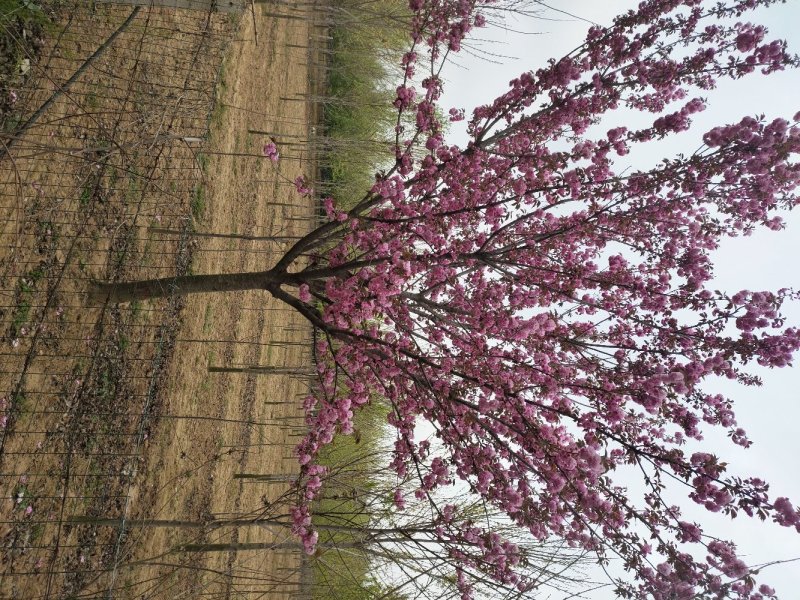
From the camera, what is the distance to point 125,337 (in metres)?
5.84

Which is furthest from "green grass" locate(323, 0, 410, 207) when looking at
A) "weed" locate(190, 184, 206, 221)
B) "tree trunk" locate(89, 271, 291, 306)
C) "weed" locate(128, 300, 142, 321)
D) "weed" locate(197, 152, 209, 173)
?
"tree trunk" locate(89, 271, 291, 306)

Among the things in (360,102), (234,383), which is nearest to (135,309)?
(234,383)

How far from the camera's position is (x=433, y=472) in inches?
201

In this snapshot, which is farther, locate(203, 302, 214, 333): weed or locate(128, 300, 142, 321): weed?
locate(203, 302, 214, 333): weed

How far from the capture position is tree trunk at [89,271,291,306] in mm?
5211

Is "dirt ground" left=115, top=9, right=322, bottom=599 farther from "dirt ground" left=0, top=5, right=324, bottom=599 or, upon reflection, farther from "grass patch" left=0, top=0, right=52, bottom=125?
"grass patch" left=0, top=0, right=52, bottom=125

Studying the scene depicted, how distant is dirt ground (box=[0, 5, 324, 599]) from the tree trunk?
0.18 m

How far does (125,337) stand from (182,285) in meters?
1.10

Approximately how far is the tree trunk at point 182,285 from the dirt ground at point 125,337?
0.18m

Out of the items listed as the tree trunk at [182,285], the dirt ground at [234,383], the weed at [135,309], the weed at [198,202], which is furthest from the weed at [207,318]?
the tree trunk at [182,285]

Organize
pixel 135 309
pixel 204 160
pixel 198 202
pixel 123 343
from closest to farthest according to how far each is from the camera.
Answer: pixel 123 343
pixel 135 309
pixel 198 202
pixel 204 160

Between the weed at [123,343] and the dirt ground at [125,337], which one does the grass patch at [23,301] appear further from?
the weed at [123,343]

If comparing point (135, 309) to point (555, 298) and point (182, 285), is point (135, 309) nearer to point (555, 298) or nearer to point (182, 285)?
point (182, 285)

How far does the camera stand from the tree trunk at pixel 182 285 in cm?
521
